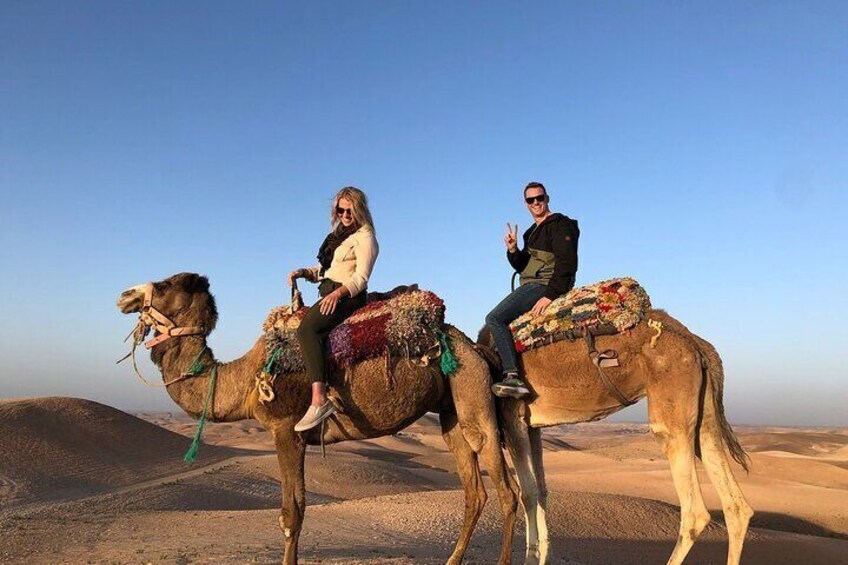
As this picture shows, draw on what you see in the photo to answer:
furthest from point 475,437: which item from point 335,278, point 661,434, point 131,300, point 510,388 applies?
point 131,300

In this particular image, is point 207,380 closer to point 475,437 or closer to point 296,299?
point 296,299

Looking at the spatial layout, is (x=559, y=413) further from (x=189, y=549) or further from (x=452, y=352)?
(x=189, y=549)

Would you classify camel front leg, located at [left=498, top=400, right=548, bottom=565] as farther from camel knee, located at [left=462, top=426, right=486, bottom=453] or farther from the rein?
the rein

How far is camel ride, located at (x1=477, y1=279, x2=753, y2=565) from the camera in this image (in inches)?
252

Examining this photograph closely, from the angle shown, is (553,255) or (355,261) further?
(553,255)

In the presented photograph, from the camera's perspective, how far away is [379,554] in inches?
353

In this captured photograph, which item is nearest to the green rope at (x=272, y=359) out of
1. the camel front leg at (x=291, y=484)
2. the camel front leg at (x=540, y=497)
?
the camel front leg at (x=291, y=484)

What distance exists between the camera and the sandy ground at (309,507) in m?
9.70

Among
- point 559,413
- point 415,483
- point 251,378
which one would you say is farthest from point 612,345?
point 415,483

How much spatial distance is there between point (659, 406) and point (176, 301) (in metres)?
4.82

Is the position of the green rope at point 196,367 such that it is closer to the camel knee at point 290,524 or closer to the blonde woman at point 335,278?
the blonde woman at point 335,278

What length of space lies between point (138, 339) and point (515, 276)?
407 cm

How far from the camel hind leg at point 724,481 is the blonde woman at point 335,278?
11.6ft

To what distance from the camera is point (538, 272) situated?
7613mm
